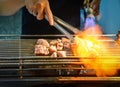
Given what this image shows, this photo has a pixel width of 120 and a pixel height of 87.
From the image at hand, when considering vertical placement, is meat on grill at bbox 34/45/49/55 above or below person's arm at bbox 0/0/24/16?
below

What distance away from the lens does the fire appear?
5.46ft

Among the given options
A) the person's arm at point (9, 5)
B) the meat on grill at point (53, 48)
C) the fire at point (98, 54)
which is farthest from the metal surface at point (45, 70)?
the person's arm at point (9, 5)

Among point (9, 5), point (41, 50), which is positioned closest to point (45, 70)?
point (41, 50)

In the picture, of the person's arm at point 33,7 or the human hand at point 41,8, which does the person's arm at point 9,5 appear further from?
the human hand at point 41,8

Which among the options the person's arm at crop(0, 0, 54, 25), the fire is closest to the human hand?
the person's arm at crop(0, 0, 54, 25)

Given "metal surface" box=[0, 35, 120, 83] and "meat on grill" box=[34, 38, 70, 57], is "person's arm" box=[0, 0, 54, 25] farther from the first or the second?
"meat on grill" box=[34, 38, 70, 57]

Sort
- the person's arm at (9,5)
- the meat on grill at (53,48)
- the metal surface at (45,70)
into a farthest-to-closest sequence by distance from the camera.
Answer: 1. the meat on grill at (53,48)
2. the person's arm at (9,5)
3. the metal surface at (45,70)

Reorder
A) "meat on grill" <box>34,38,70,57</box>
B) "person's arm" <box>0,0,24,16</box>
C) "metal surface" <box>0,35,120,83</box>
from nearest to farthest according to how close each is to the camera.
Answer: "metal surface" <box>0,35,120,83</box>
"person's arm" <box>0,0,24,16</box>
"meat on grill" <box>34,38,70,57</box>

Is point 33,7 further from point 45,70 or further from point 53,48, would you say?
point 53,48

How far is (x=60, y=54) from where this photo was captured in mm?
1941

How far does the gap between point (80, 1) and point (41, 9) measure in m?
1.25

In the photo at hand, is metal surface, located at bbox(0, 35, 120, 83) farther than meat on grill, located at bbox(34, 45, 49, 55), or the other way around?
meat on grill, located at bbox(34, 45, 49, 55)

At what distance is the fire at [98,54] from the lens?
1.66 metres

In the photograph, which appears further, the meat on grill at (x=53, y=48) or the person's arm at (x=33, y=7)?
the meat on grill at (x=53, y=48)
